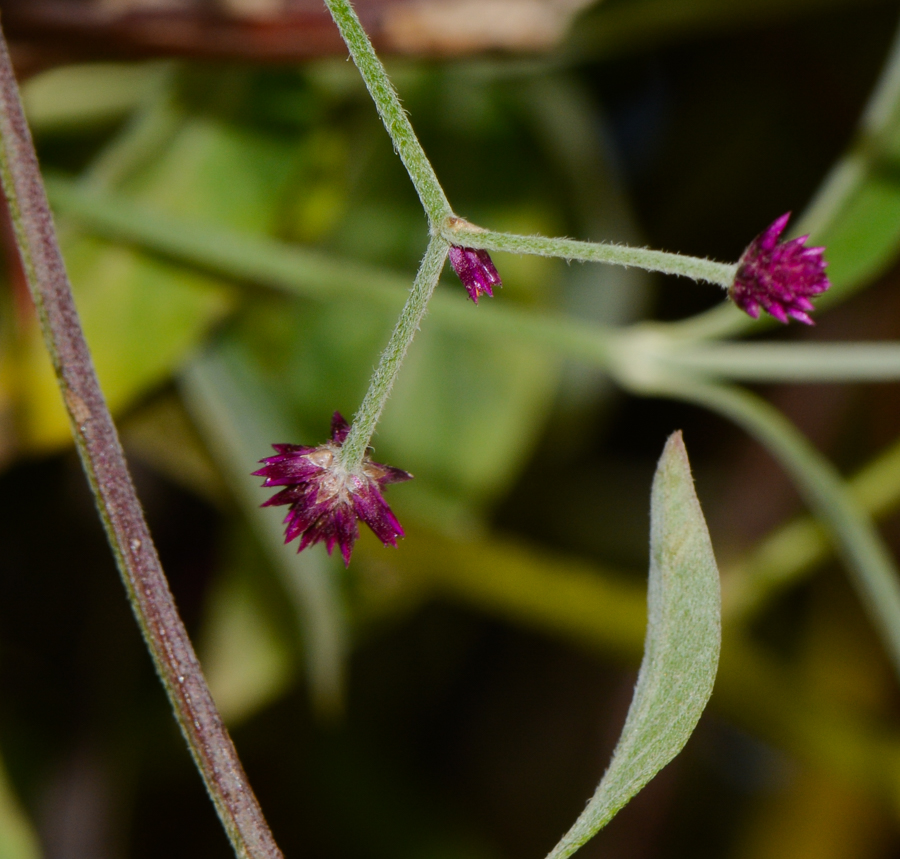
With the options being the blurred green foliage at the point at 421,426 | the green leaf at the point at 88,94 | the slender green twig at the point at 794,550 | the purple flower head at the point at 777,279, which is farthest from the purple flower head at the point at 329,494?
the slender green twig at the point at 794,550

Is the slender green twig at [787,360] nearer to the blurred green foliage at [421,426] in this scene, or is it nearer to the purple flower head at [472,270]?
the blurred green foliage at [421,426]

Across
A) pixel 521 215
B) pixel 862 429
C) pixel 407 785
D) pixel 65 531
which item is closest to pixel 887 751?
pixel 862 429

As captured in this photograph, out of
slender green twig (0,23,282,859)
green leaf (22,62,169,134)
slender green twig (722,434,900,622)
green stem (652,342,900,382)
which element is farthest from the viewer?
slender green twig (722,434,900,622)

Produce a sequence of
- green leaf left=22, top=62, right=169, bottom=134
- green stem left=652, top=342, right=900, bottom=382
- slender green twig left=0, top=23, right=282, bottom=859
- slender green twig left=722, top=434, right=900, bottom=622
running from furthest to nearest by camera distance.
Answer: slender green twig left=722, top=434, right=900, bottom=622 → green leaf left=22, top=62, right=169, bottom=134 → green stem left=652, top=342, right=900, bottom=382 → slender green twig left=0, top=23, right=282, bottom=859

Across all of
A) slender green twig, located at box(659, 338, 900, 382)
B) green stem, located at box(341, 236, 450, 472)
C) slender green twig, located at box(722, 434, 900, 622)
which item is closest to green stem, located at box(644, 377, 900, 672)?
slender green twig, located at box(659, 338, 900, 382)

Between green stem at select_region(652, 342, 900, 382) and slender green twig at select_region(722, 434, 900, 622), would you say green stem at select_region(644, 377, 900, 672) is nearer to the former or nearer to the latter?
green stem at select_region(652, 342, 900, 382)

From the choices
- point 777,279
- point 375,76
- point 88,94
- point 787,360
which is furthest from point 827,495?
point 88,94

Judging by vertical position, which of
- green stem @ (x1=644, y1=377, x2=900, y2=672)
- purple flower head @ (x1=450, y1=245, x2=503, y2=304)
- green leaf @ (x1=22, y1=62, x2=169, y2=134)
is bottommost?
purple flower head @ (x1=450, y1=245, x2=503, y2=304)
